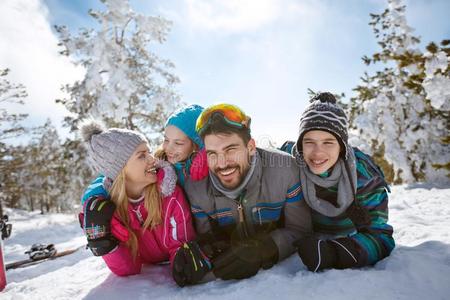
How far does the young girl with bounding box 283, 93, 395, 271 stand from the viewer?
2271mm

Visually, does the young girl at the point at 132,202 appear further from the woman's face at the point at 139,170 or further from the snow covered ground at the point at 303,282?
the snow covered ground at the point at 303,282

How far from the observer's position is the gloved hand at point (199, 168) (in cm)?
278

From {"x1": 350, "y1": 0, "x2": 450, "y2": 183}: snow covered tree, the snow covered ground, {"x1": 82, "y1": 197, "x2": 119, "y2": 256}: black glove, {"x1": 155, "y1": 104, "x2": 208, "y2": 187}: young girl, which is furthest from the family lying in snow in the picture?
{"x1": 350, "y1": 0, "x2": 450, "y2": 183}: snow covered tree

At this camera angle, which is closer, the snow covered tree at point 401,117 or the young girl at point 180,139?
the young girl at point 180,139

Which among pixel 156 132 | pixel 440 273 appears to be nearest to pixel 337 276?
pixel 440 273

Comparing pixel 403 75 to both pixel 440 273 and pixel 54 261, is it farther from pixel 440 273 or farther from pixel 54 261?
pixel 54 261

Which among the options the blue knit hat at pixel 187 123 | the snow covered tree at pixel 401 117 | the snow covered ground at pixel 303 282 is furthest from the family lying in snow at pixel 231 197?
the snow covered tree at pixel 401 117

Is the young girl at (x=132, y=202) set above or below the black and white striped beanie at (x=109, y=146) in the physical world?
below

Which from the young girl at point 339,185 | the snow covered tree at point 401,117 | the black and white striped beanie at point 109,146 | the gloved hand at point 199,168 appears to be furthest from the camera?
the snow covered tree at point 401,117

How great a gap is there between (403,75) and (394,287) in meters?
11.4

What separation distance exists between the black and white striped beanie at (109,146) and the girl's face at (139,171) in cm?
5

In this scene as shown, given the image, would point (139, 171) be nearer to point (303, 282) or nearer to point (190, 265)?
point (190, 265)

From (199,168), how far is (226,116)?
24.6 inches

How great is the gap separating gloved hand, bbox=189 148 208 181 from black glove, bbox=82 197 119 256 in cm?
81
